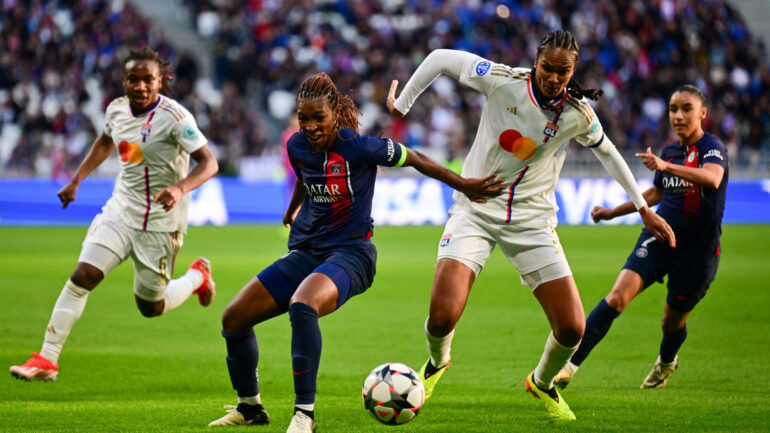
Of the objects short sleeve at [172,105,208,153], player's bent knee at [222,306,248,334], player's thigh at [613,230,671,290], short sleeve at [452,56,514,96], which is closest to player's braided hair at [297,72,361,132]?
short sleeve at [452,56,514,96]

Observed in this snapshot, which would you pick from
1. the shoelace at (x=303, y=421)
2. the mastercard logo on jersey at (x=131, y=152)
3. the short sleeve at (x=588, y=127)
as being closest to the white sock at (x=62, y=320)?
the mastercard logo on jersey at (x=131, y=152)

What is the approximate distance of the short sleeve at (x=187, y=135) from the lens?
21.9 ft

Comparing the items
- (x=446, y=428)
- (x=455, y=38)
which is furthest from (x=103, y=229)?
(x=455, y=38)

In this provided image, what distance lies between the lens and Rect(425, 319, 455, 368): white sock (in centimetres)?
571

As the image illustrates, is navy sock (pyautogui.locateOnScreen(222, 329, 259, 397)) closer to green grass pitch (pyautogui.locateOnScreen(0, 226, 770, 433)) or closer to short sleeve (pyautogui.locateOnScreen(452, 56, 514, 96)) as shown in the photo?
green grass pitch (pyautogui.locateOnScreen(0, 226, 770, 433))

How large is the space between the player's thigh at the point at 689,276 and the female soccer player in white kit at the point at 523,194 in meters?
1.23

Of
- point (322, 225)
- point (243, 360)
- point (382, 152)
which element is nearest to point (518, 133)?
point (382, 152)

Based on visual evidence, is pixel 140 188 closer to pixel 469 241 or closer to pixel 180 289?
pixel 180 289

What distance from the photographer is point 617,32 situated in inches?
1087

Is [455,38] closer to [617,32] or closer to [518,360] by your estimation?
[617,32]

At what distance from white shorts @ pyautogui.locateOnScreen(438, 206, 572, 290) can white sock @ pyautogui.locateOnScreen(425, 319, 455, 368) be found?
1.56 feet

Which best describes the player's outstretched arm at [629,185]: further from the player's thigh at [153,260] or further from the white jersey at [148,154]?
the player's thigh at [153,260]

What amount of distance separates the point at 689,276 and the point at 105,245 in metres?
4.19

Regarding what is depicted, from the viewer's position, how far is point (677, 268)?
6.66 meters
